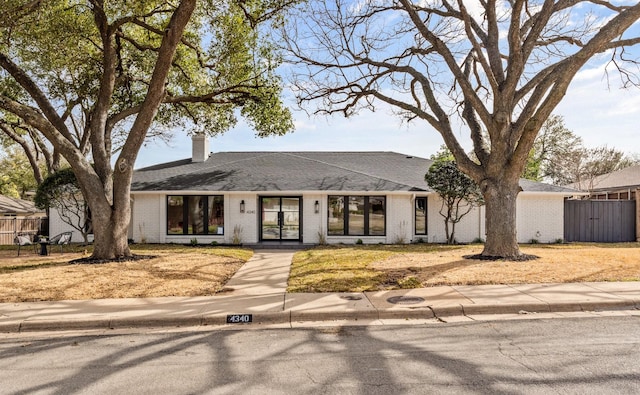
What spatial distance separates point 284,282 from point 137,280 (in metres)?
3.40

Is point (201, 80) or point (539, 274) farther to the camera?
point (201, 80)

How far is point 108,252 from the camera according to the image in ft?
39.3

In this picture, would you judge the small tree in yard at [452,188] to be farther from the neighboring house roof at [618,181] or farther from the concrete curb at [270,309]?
the neighboring house roof at [618,181]

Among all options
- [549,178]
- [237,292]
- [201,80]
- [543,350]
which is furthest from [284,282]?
[549,178]

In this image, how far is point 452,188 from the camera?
53.4 ft

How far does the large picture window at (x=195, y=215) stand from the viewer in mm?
17797

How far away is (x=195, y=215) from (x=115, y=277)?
27.7 feet

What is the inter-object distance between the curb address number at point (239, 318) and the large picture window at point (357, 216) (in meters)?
11.4

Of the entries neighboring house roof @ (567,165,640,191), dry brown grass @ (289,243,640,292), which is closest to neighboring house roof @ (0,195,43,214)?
dry brown grass @ (289,243,640,292)

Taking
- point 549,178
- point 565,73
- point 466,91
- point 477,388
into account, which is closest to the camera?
point 477,388

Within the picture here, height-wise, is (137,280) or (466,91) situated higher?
(466,91)

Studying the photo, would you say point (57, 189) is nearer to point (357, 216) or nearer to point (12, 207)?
point (357, 216)

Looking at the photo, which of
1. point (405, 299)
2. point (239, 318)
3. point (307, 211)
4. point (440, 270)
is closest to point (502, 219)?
point (440, 270)

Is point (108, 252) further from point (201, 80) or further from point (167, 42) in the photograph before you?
point (201, 80)
